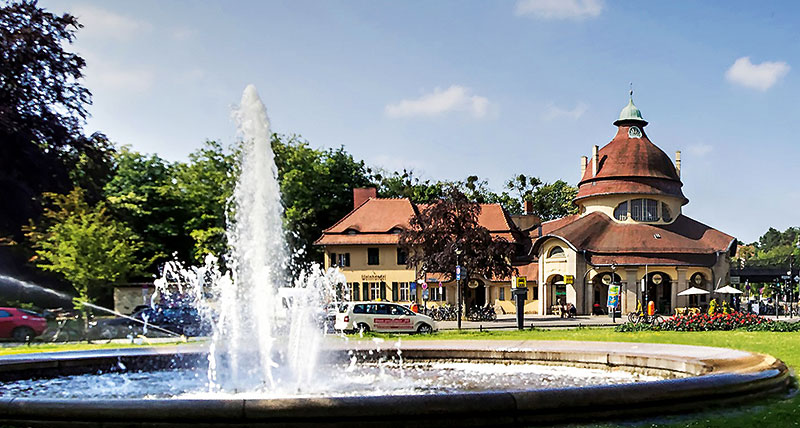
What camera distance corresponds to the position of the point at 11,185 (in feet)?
99.6

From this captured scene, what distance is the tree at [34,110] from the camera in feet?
101

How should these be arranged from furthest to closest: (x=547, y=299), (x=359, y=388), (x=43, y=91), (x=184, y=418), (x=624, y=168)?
(x=624, y=168), (x=547, y=299), (x=43, y=91), (x=359, y=388), (x=184, y=418)

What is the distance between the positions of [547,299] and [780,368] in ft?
162

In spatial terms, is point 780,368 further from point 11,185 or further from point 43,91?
point 43,91

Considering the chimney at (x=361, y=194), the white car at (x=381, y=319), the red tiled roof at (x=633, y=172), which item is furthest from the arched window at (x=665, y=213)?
the white car at (x=381, y=319)

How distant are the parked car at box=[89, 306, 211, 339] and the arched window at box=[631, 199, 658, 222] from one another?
40.9m

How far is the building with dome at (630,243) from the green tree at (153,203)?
28.4 meters

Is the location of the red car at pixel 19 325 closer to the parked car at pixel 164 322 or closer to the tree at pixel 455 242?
the parked car at pixel 164 322

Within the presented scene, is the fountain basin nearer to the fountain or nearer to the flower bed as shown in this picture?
the fountain

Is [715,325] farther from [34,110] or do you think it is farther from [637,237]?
[637,237]

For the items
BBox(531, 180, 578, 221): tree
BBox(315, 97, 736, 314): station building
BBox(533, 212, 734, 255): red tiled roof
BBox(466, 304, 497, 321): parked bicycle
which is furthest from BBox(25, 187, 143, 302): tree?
BBox(531, 180, 578, 221): tree

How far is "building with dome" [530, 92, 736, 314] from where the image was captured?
59.1 metres

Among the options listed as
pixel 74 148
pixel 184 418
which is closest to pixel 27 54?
pixel 74 148

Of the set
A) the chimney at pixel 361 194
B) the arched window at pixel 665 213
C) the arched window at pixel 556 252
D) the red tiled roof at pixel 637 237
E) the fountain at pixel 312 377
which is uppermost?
the chimney at pixel 361 194
